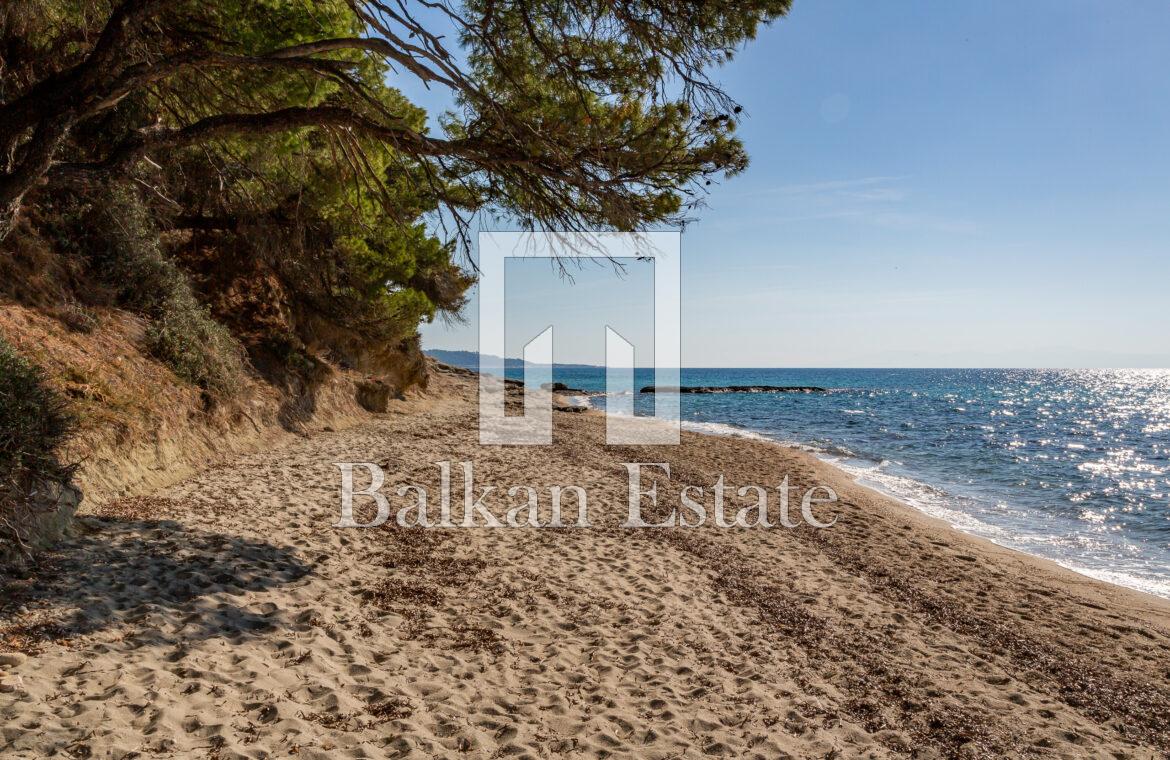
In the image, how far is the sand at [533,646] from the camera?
4.14 m

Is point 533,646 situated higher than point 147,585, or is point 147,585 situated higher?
point 147,585

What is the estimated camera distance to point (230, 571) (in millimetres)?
6156

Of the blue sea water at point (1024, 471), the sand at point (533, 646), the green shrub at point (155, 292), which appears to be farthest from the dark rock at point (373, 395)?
the blue sea water at point (1024, 471)

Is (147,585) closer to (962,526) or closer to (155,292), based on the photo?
(155,292)

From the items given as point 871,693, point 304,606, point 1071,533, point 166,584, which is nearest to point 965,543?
point 1071,533

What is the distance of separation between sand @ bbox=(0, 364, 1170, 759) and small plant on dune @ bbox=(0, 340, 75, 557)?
1.51 ft

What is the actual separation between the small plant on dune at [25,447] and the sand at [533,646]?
460mm

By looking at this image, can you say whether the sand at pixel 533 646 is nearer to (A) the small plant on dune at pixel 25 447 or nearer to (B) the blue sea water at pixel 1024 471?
(A) the small plant on dune at pixel 25 447

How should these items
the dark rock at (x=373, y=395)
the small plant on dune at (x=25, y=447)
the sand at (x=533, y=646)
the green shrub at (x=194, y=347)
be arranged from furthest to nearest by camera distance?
the dark rock at (x=373, y=395)
the green shrub at (x=194, y=347)
the small plant on dune at (x=25, y=447)
the sand at (x=533, y=646)

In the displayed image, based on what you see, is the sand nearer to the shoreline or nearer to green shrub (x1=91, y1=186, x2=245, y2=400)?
the shoreline

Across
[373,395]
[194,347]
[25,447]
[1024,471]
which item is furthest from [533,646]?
[1024,471]

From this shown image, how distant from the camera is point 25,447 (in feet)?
17.9

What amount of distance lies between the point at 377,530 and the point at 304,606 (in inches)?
106

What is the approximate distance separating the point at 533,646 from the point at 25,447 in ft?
15.9
